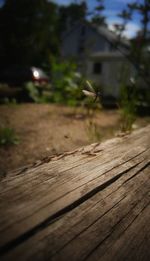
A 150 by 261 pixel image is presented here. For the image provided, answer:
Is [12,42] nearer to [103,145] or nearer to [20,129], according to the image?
[20,129]

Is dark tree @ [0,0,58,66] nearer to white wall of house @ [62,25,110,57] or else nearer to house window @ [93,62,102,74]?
white wall of house @ [62,25,110,57]

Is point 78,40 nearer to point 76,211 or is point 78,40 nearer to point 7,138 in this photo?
point 7,138

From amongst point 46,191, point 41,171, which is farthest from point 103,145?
point 46,191

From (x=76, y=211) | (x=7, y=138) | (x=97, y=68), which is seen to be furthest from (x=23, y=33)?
(x=76, y=211)

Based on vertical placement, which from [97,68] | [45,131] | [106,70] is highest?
[97,68]

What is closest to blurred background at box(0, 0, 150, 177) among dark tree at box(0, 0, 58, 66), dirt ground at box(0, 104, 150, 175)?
dirt ground at box(0, 104, 150, 175)
